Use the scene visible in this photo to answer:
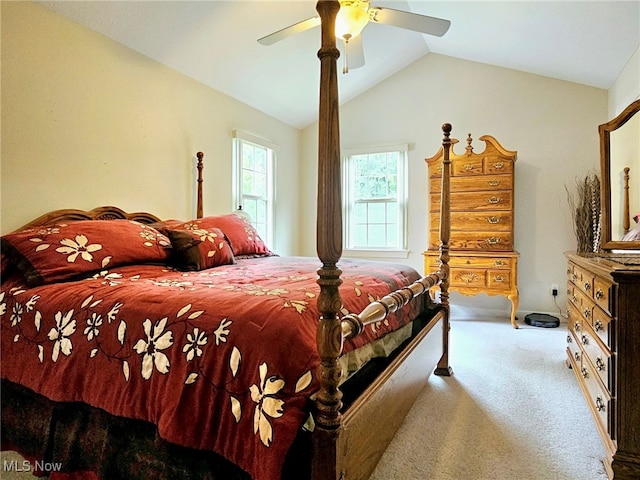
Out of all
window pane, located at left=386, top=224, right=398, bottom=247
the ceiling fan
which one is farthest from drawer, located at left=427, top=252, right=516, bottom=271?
the ceiling fan

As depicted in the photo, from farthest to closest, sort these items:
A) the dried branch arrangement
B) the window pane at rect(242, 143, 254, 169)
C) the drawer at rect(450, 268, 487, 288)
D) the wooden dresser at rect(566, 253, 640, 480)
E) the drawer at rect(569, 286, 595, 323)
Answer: the window pane at rect(242, 143, 254, 169), the drawer at rect(450, 268, 487, 288), the dried branch arrangement, the drawer at rect(569, 286, 595, 323), the wooden dresser at rect(566, 253, 640, 480)

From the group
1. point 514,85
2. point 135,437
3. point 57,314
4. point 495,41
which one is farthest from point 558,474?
point 514,85

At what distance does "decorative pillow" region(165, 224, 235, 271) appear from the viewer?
2385 millimetres

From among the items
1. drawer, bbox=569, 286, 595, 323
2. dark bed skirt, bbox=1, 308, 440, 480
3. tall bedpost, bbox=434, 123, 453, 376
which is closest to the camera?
dark bed skirt, bbox=1, 308, 440, 480

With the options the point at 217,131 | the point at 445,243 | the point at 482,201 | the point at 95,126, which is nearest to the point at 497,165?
the point at 482,201

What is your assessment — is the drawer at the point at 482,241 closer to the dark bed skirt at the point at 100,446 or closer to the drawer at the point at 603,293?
the drawer at the point at 603,293

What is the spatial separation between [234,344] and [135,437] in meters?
0.53

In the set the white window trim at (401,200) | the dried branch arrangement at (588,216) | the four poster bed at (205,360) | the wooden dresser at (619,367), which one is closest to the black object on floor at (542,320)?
the dried branch arrangement at (588,216)

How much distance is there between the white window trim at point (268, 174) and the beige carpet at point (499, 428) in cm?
267

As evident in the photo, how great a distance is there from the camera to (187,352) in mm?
1203

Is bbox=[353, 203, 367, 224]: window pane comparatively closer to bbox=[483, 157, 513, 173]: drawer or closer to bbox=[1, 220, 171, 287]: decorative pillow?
bbox=[483, 157, 513, 173]: drawer

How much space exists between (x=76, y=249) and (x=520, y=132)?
14.3ft

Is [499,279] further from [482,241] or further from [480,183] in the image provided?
[480,183]

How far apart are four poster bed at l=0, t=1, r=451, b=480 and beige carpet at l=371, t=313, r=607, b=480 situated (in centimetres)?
20
